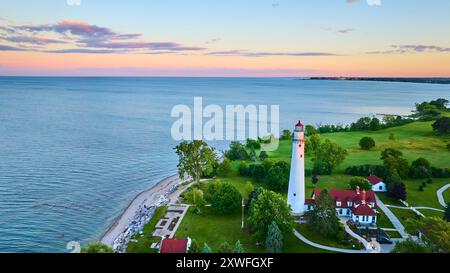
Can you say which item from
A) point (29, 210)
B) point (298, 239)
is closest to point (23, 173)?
point (29, 210)

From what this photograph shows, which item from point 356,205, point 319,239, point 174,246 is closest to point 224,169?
point 356,205

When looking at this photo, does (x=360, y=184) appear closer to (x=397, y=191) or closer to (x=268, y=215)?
(x=397, y=191)

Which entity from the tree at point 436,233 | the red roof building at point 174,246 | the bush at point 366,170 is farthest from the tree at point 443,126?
the red roof building at point 174,246

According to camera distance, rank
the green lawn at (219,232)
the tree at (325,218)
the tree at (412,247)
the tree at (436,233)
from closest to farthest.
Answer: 1. the tree at (412,247)
2. the tree at (436,233)
3. the green lawn at (219,232)
4. the tree at (325,218)

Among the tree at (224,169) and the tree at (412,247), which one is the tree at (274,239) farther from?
the tree at (224,169)

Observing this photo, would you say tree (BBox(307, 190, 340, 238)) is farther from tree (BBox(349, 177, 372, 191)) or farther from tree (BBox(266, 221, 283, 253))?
tree (BBox(349, 177, 372, 191))
